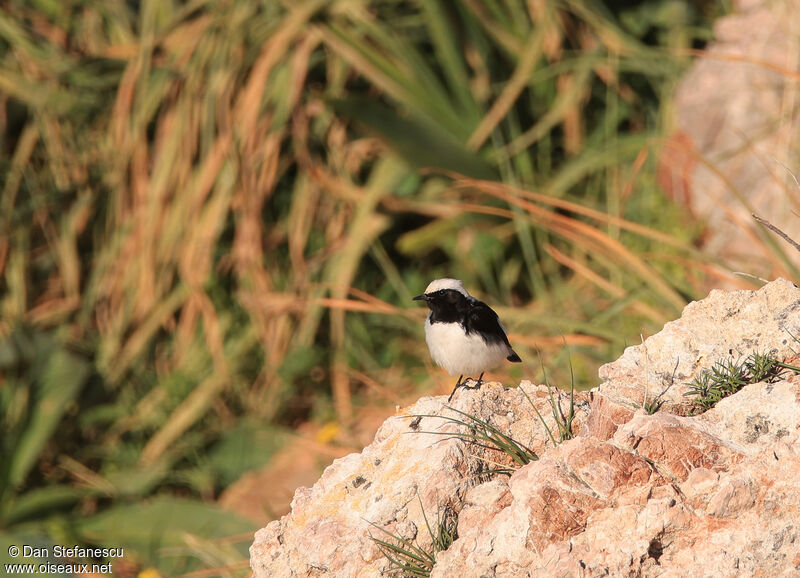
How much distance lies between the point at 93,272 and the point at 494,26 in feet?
9.97

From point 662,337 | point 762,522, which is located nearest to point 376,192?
point 662,337

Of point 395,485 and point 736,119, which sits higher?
point 736,119

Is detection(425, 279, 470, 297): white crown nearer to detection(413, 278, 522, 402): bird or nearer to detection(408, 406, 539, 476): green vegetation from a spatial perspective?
detection(413, 278, 522, 402): bird

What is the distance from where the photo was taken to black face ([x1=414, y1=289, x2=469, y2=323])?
3.28 meters

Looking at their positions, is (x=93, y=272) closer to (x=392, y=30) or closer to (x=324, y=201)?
(x=324, y=201)

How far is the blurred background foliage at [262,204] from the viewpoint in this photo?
5449 millimetres

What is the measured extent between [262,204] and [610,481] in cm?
418

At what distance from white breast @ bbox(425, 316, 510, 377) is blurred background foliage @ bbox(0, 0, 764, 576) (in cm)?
187

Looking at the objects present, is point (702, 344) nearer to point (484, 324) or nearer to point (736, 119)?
point (484, 324)

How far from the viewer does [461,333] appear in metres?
→ 3.16

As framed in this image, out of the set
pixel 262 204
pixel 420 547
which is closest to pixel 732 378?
pixel 420 547

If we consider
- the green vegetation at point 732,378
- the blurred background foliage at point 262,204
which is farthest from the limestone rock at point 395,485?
the blurred background foliage at point 262,204

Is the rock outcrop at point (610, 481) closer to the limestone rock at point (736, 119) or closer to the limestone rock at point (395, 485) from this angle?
the limestone rock at point (395, 485)

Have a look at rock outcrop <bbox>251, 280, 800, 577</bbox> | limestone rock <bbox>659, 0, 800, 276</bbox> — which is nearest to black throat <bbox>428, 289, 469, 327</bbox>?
rock outcrop <bbox>251, 280, 800, 577</bbox>
